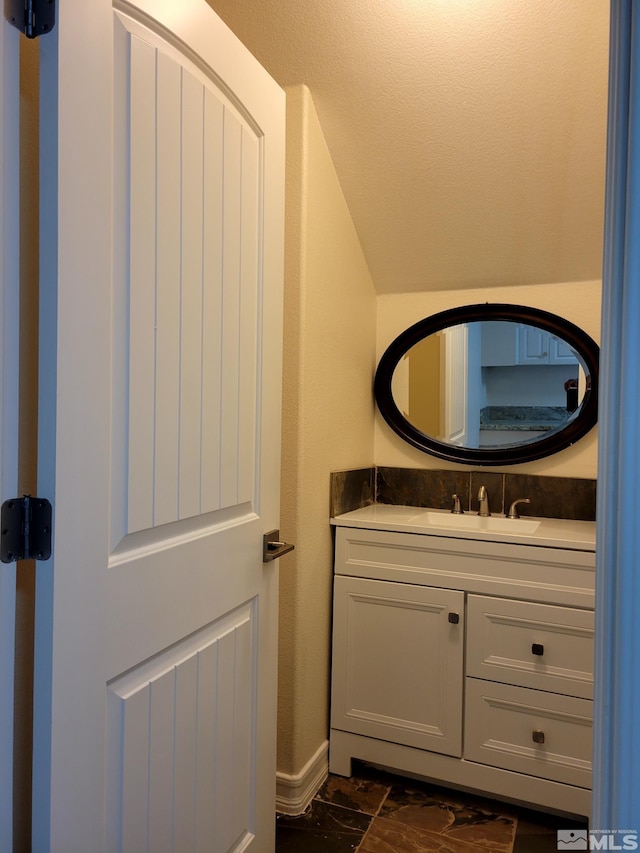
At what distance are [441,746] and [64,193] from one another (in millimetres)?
1997

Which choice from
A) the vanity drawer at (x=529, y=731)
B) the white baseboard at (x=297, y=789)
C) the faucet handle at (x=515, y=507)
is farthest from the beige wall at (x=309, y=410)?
the faucet handle at (x=515, y=507)

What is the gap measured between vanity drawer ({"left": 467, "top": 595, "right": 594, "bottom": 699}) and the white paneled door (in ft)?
2.69

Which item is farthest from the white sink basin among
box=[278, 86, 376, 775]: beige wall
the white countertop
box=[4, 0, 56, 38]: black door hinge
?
box=[4, 0, 56, 38]: black door hinge

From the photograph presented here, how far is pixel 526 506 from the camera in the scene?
238 centimetres

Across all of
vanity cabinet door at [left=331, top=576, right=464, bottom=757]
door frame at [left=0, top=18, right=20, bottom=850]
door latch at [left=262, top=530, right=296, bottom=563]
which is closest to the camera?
door frame at [left=0, top=18, right=20, bottom=850]

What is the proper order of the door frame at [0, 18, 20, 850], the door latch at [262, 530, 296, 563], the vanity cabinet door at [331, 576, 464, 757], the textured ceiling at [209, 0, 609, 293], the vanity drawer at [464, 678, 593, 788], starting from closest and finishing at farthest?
the door frame at [0, 18, 20, 850]
the door latch at [262, 530, 296, 563]
the textured ceiling at [209, 0, 609, 293]
the vanity drawer at [464, 678, 593, 788]
the vanity cabinet door at [331, 576, 464, 757]

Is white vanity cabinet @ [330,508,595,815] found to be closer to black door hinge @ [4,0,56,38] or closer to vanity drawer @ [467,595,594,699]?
vanity drawer @ [467,595,594,699]

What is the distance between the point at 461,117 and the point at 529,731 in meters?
2.01

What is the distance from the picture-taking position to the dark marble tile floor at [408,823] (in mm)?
1752

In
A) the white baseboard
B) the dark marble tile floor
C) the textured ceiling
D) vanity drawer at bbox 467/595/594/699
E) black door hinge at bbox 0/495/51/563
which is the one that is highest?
the textured ceiling

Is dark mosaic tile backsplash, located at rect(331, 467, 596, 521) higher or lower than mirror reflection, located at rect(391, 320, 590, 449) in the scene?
lower

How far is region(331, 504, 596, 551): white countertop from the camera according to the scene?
1887 mm

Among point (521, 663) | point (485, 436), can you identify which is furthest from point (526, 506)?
point (521, 663)

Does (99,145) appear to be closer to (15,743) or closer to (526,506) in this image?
(15,743)
